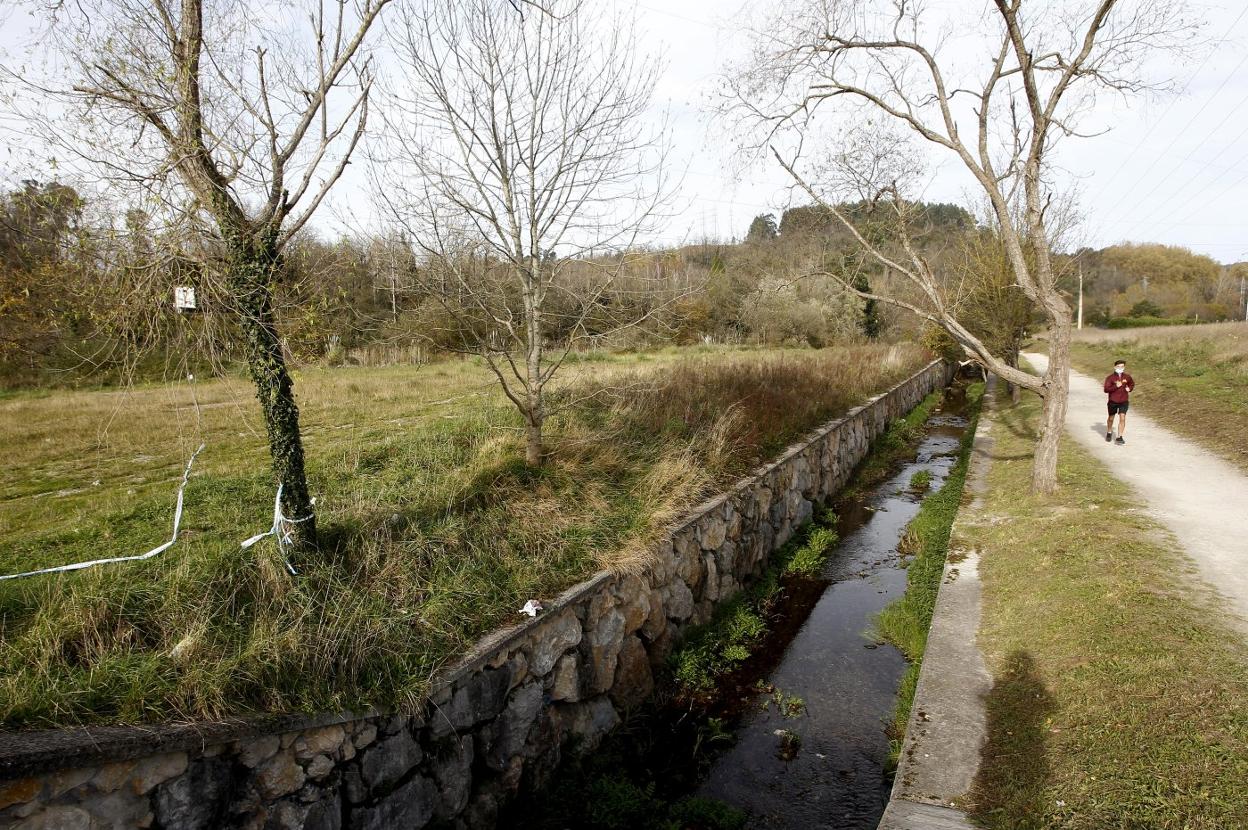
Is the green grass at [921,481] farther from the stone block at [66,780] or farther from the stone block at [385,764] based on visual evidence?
the stone block at [66,780]

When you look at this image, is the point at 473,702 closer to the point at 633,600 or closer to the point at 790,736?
the point at 633,600

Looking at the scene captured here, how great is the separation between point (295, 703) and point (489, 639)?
1.26 metres

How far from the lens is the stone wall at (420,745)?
2.71 meters

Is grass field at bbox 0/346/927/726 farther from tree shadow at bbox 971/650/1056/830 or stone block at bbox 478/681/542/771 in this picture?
tree shadow at bbox 971/650/1056/830

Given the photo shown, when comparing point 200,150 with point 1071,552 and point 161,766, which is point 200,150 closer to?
point 161,766

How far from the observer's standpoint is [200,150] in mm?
3760

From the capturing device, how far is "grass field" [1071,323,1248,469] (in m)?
11.3

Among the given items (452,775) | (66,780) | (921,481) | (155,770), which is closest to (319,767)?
(155,770)

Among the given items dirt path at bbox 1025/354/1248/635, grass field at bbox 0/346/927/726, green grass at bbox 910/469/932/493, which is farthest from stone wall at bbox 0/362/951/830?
green grass at bbox 910/469/932/493

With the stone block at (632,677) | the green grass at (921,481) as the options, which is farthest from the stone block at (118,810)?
the green grass at (921,481)

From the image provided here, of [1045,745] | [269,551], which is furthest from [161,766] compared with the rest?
[1045,745]

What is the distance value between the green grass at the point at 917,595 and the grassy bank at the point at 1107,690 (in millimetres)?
701

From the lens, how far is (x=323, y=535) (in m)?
4.86

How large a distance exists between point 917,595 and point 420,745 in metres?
5.63
